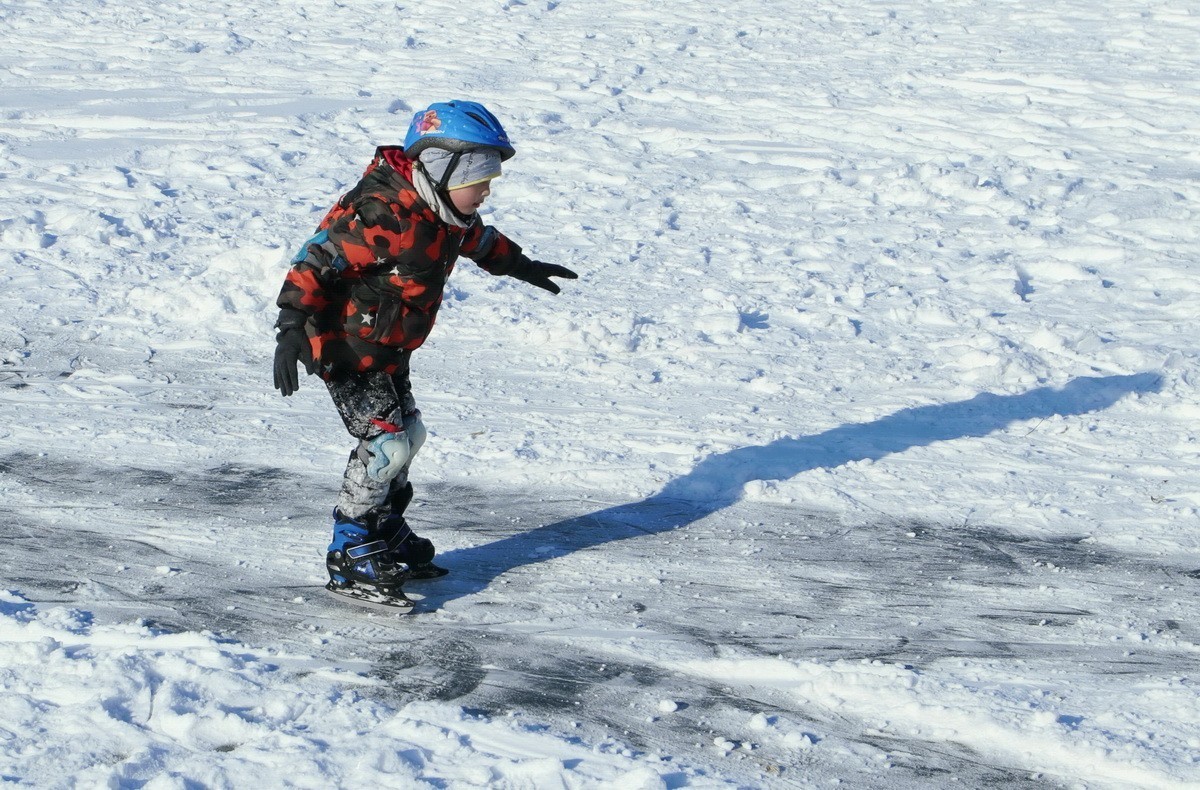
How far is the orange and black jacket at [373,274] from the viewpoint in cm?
355

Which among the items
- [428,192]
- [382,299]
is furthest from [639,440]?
[428,192]

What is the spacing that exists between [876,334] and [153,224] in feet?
14.1

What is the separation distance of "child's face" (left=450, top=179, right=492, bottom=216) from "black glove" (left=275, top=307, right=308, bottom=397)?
0.54 metres

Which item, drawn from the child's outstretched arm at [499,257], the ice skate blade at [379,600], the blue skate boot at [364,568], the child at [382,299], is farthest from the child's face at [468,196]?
the ice skate blade at [379,600]

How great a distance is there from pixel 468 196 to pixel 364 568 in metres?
1.18

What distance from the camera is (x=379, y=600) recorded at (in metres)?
3.87

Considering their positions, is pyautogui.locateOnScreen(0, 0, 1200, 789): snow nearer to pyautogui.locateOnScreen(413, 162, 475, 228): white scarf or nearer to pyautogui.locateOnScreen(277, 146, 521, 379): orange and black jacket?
pyautogui.locateOnScreen(277, 146, 521, 379): orange and black jacket

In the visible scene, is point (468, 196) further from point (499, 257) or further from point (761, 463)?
point (761, 463)

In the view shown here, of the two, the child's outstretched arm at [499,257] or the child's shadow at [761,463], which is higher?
the child's outstretched arm at [499,257]

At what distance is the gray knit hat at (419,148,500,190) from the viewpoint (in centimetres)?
357

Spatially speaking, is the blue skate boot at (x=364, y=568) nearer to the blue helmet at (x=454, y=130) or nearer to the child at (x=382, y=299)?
the child at (x=382, y=299)

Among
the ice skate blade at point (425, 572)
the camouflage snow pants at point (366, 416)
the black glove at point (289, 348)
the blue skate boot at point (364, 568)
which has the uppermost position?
the black glove at point (289, 348)

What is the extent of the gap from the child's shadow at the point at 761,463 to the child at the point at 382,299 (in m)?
0.29

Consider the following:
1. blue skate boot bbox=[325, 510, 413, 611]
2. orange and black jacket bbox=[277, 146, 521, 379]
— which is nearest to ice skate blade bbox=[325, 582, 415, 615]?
blue skate boot bbox=[325, 510, 413, 611]
